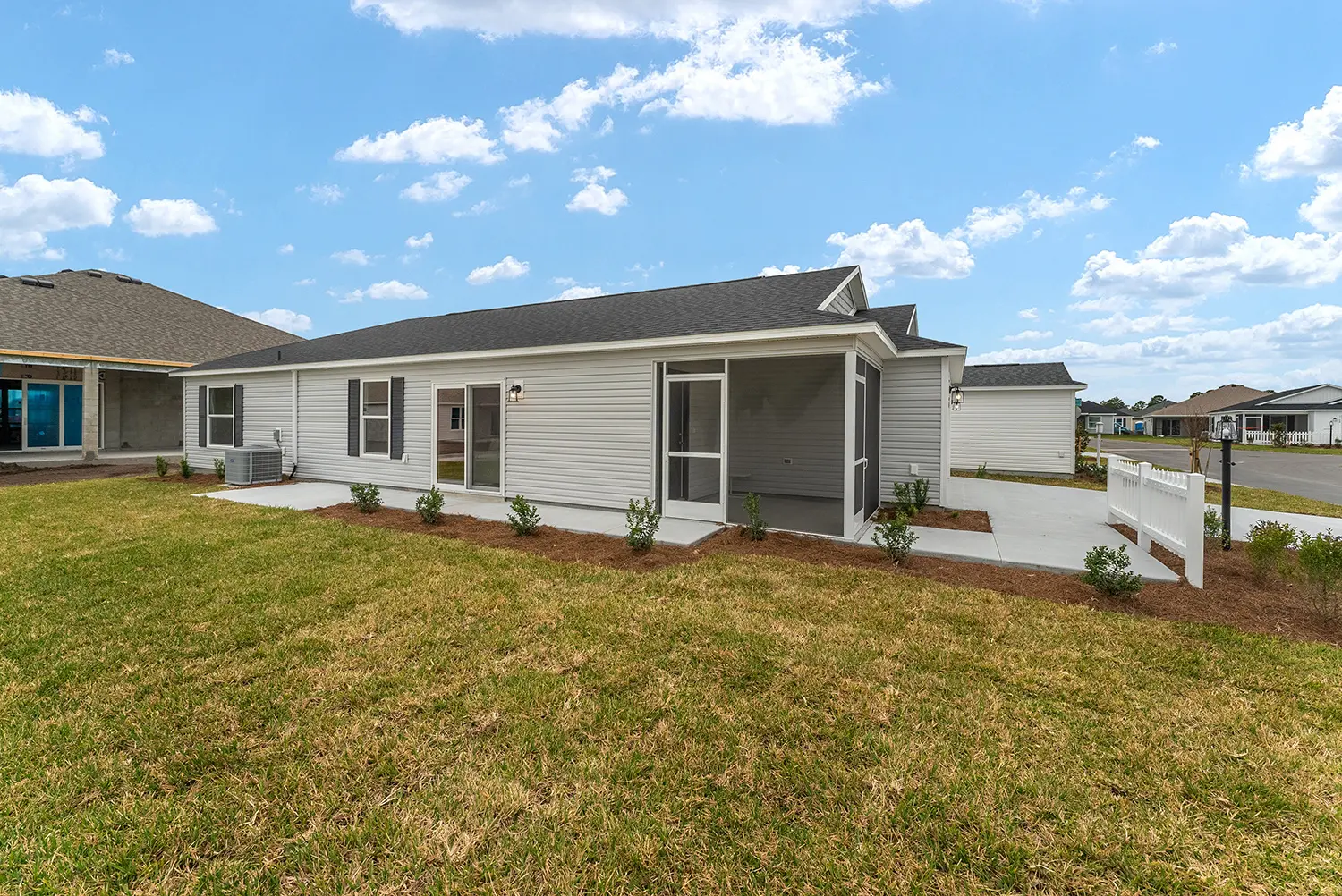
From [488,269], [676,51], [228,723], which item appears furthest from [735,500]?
[488,269]

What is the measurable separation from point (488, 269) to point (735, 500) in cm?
2127

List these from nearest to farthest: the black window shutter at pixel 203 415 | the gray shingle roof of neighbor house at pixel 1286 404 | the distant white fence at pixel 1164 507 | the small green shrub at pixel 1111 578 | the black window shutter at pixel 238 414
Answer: the small green shrub at pixel 1111 578
the distant white fence at pixel 1164 507
the black window shutter at pixel 238 414
the black window shutter at pixel 203 415
the gray shingle roof of neighbor house at pixel 1286 404

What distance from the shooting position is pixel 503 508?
8.38m

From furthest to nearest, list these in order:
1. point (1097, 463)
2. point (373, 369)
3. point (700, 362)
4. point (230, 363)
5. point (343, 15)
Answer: point (1097, 463), point (230, 363), point (373, 369), point (343, 15), point (700, 362)

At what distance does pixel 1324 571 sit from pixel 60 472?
72.1 feet

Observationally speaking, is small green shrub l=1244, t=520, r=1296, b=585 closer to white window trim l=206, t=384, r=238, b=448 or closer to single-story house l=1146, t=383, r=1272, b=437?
white window trim l=206, t=384, r=238, b=448

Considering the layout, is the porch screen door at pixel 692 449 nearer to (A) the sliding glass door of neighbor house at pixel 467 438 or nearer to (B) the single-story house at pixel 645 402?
(B) the single-story house at pixel 645 402

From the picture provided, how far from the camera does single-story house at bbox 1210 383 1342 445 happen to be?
34.3 metres

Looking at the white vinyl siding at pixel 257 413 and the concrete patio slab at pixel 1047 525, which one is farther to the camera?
the white vinyl siding at pixel 257 413

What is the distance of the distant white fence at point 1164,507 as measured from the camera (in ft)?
15.5

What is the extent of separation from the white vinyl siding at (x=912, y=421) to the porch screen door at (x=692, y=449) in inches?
141

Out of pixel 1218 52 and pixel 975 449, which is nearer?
pixel 1218 52

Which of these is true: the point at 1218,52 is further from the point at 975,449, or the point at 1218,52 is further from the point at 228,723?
the point at 228,723

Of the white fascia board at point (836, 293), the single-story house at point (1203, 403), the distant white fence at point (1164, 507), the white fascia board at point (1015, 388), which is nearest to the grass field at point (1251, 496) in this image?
the white fascia board at point (1015, 388)
